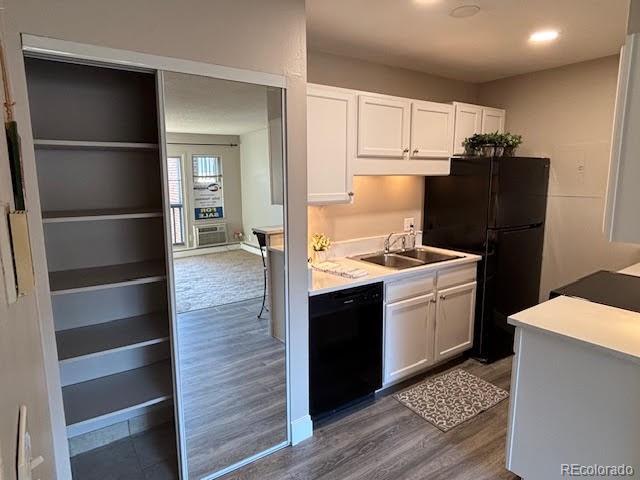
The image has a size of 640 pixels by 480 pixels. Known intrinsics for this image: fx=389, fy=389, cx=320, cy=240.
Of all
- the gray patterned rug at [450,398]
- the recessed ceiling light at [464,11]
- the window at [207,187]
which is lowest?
the gray patterned rug at [450,398]

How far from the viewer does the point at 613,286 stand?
2297 millimetres

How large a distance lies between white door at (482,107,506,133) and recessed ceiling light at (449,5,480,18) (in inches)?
54.0

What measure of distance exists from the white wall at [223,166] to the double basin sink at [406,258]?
128cm

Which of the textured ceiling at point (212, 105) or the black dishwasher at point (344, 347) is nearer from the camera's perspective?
the textured ceiling at point (212, 105)

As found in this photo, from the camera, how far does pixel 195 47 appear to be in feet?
5.62

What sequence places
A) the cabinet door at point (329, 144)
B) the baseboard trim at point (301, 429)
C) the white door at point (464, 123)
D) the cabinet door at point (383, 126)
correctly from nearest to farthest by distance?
1. the baseboard trim at point (301, 429)
2. the cabinet door at point (329, 144)
3. the cabinet door at point (383, 126)
4. the white door at point (464, 123)

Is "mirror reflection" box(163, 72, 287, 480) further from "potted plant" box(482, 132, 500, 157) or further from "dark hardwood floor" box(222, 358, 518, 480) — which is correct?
"potted plant" box(482, 132, 500, 157)

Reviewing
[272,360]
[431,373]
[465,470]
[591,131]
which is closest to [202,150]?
[272,360]

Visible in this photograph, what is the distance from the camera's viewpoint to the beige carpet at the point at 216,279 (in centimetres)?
190

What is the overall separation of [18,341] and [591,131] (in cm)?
392

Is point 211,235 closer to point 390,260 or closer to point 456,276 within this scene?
point 390,260

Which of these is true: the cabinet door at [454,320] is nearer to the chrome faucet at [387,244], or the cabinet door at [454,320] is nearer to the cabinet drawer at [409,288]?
the cabinet drawer at [409,288]

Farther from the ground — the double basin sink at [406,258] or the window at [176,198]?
the window at [176,198]

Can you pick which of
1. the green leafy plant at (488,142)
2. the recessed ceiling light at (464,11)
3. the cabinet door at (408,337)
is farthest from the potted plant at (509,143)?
the cabinet door at (408,337)
